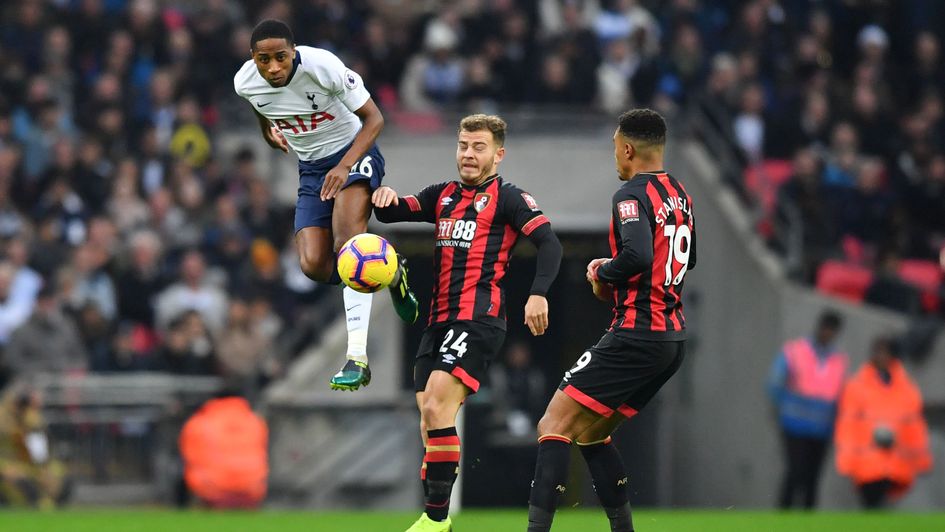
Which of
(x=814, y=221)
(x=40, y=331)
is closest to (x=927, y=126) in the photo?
(x=814, y=221)

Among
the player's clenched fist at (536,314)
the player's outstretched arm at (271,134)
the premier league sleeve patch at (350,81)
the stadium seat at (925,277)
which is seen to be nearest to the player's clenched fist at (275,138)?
the player's outstretched arm at (271,134)

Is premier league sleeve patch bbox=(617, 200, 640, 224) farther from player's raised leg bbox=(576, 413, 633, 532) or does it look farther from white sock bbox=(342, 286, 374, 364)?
white sock bbox=(342, 286, 374, 364)

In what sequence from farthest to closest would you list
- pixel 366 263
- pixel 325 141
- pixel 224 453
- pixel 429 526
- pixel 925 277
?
pixel 925 277, pixel 224 453, pixel 325 141, pixel 366 263, pixel 429 526

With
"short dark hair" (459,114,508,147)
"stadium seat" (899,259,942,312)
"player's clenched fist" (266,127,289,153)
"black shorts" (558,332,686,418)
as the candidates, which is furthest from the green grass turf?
"stadium seat" (899,259,942,312)

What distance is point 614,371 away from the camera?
7730 millimetres

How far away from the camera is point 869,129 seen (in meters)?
18.5

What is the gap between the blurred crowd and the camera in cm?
1505

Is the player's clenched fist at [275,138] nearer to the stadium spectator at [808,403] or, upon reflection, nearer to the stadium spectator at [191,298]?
the stadium spectator at [191,298]

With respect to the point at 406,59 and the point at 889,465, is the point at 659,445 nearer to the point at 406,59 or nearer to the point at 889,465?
the point at 889,465

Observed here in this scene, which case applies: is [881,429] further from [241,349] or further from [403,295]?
[403,295]

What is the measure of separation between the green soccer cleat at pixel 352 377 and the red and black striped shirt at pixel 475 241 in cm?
49

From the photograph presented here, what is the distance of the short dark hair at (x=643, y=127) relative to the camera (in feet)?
25.8

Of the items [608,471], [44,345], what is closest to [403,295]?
[608,471]

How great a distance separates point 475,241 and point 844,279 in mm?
8952
